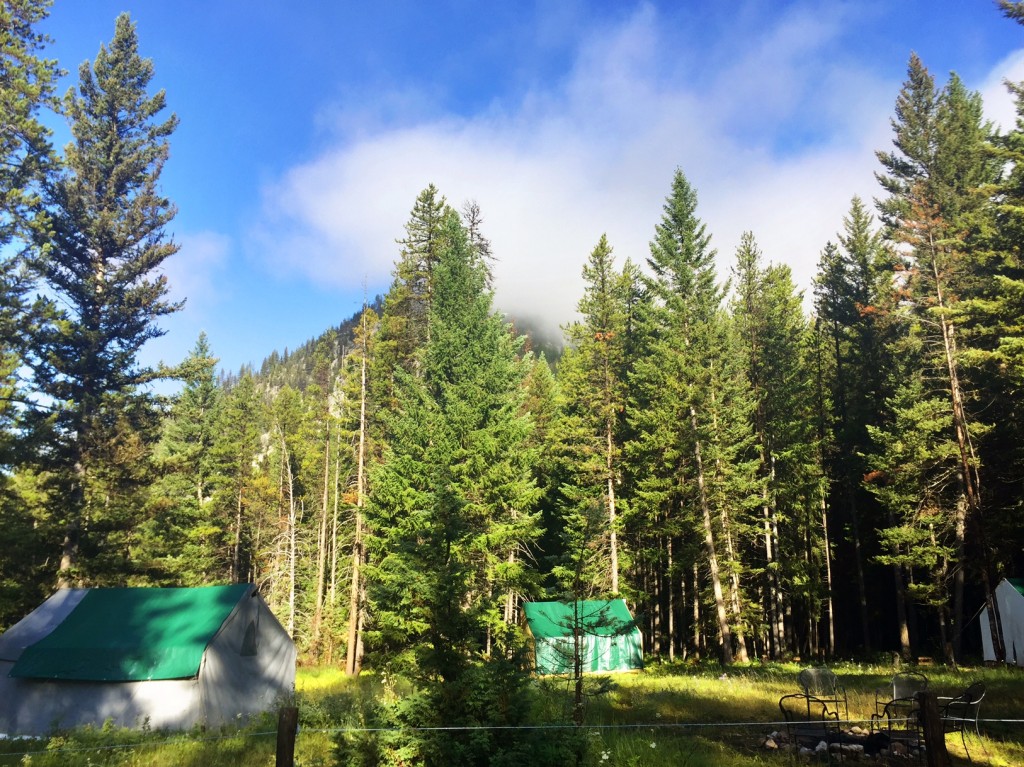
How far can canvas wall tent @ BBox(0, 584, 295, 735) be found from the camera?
53.9 feet

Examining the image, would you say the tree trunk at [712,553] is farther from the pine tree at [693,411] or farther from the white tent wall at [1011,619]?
the white tent wall at [1011,619]

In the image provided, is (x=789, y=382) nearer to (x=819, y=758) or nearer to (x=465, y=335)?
(x=465, y=335)

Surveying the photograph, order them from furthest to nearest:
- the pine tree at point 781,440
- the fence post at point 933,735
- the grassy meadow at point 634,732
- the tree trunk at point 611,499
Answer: the pine tree at point 781,440
the tree trunk at point 611,499
the grassy meadow at point 634,732
the fence post at point 933,735

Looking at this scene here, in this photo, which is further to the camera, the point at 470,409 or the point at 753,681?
the point at 470,409

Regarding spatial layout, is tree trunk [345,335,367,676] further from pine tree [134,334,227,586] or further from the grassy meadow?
the grassy meadow

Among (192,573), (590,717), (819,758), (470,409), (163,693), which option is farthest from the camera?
(192,573)

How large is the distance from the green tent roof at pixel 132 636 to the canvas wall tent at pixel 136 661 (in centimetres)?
3

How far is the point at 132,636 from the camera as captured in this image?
17.4 metres

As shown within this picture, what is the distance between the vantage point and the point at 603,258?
32.6 m

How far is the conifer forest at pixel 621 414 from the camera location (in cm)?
2216

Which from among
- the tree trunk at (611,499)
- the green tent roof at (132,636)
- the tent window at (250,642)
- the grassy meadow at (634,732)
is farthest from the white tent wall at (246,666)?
the tree trunk at (611,499)

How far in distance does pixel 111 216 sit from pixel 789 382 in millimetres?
32141

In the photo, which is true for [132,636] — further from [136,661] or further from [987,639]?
[987,639]

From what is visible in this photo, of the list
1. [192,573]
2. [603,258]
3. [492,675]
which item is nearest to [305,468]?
[192,573]
